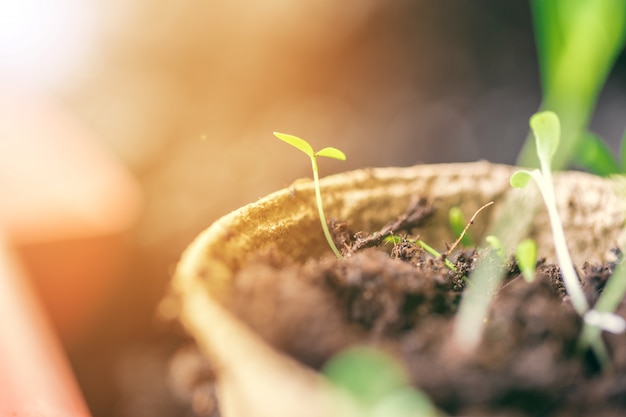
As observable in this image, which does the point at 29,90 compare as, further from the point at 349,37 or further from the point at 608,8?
the point at 608,8

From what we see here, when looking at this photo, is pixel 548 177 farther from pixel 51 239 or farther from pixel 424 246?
pixel 51 239

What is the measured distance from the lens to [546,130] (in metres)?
0.49

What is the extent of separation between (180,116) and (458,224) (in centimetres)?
69

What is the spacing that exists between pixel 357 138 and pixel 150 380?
682 mm

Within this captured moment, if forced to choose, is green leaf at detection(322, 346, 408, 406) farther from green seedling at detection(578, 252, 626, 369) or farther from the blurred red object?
the blurred red object

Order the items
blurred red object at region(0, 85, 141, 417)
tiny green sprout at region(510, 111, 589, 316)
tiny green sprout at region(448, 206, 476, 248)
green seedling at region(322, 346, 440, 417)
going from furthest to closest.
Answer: blurred red object at region(0, 85, 141, 417) → tiny green sprout at region(448, 206, 476, 248) → tiny green sprout at region(510, 111, 589, 316) → green seedling at region(322, 346, 440, 417)

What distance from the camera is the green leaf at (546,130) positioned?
18.9 inches

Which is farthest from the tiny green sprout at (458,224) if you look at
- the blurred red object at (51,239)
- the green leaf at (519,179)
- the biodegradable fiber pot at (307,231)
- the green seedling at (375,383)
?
the blurred red object at (51,239)

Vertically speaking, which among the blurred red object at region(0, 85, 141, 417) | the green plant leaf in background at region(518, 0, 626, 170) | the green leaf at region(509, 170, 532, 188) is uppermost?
the green plant leaf in background at region(518, 0, 626, 170)

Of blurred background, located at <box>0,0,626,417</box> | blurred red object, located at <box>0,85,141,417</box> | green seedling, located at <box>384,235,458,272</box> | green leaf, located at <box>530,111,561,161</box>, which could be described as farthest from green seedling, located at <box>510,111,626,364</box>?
blurred red object, located at <box>0,85,141,417</box>

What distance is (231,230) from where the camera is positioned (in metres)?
0.49

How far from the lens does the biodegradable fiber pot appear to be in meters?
0.32

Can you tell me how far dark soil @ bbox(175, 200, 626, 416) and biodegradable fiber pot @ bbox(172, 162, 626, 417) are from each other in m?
0.02

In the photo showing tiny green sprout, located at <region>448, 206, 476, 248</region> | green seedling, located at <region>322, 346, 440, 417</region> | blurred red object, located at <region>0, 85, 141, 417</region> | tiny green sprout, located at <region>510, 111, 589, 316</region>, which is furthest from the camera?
blurred red object, located at <region>0, 85, 141, 417</region>
